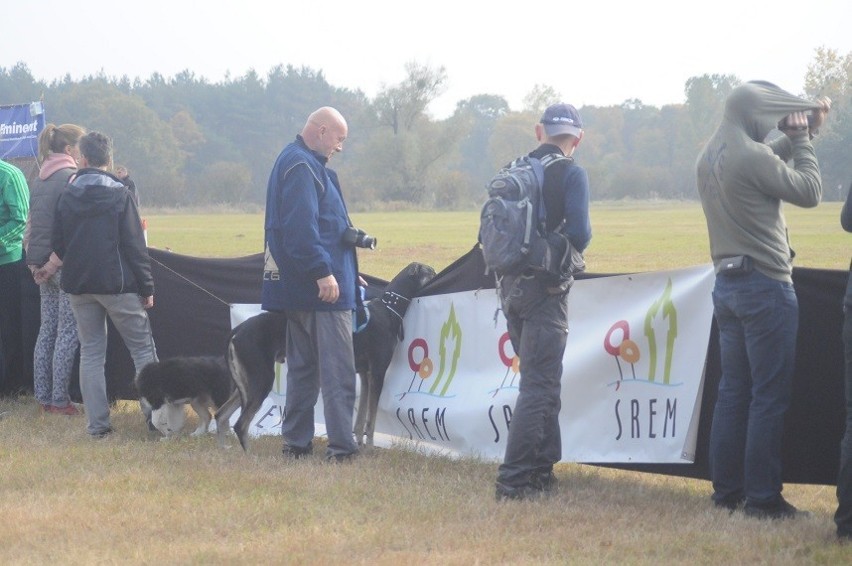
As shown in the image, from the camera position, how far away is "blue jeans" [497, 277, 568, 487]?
5188 mm

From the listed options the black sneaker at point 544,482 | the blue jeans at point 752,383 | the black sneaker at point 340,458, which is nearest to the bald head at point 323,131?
the black sneaker at point 340,458

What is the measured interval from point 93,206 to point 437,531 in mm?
3356

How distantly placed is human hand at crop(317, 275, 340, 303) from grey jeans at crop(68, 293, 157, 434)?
5.80ft

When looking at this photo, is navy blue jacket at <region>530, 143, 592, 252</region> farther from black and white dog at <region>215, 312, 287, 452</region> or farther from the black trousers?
the black trousers

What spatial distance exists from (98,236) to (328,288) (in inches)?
73.0

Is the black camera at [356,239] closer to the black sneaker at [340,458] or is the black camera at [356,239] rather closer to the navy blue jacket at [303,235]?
the navy blue jacket at [303,235]

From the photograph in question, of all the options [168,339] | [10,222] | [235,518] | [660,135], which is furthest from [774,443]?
[660,135]

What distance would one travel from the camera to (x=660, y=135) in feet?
349

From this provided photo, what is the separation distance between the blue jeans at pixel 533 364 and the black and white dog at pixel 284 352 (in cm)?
162

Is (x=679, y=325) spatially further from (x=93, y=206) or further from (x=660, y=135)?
(x=660, y=135)

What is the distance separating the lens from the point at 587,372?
19.6 feet

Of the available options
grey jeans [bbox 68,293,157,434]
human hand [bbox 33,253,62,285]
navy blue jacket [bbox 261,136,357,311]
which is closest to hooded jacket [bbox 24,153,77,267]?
human hand [bbox 33,253,62,285]

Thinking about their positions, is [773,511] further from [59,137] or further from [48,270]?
[59,137]

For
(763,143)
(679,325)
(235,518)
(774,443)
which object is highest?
(763,143)
